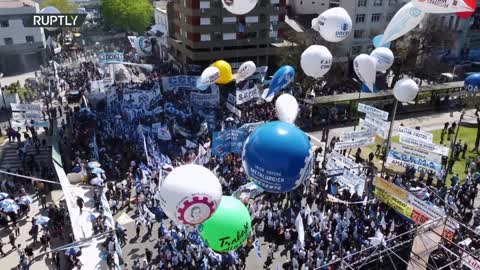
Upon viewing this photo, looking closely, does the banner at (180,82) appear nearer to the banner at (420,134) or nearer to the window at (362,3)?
the banner at (420,134)

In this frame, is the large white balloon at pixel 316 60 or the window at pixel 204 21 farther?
the window at pixel 204 21

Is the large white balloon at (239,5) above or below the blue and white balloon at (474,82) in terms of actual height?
above

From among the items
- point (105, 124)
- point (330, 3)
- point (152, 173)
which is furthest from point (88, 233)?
point (330, 3)

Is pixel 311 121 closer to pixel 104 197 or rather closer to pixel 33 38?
pixel 104 197

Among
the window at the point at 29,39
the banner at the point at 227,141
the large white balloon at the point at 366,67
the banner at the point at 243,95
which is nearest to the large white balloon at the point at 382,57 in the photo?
the large white balloon at the point at 366,67

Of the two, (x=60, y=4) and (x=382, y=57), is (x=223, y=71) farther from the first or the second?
(x=60, y=4)

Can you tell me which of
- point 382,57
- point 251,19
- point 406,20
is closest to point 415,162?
point 382,57

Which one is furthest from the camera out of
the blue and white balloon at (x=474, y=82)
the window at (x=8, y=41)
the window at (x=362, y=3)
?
the window at (x=8, y=41)
